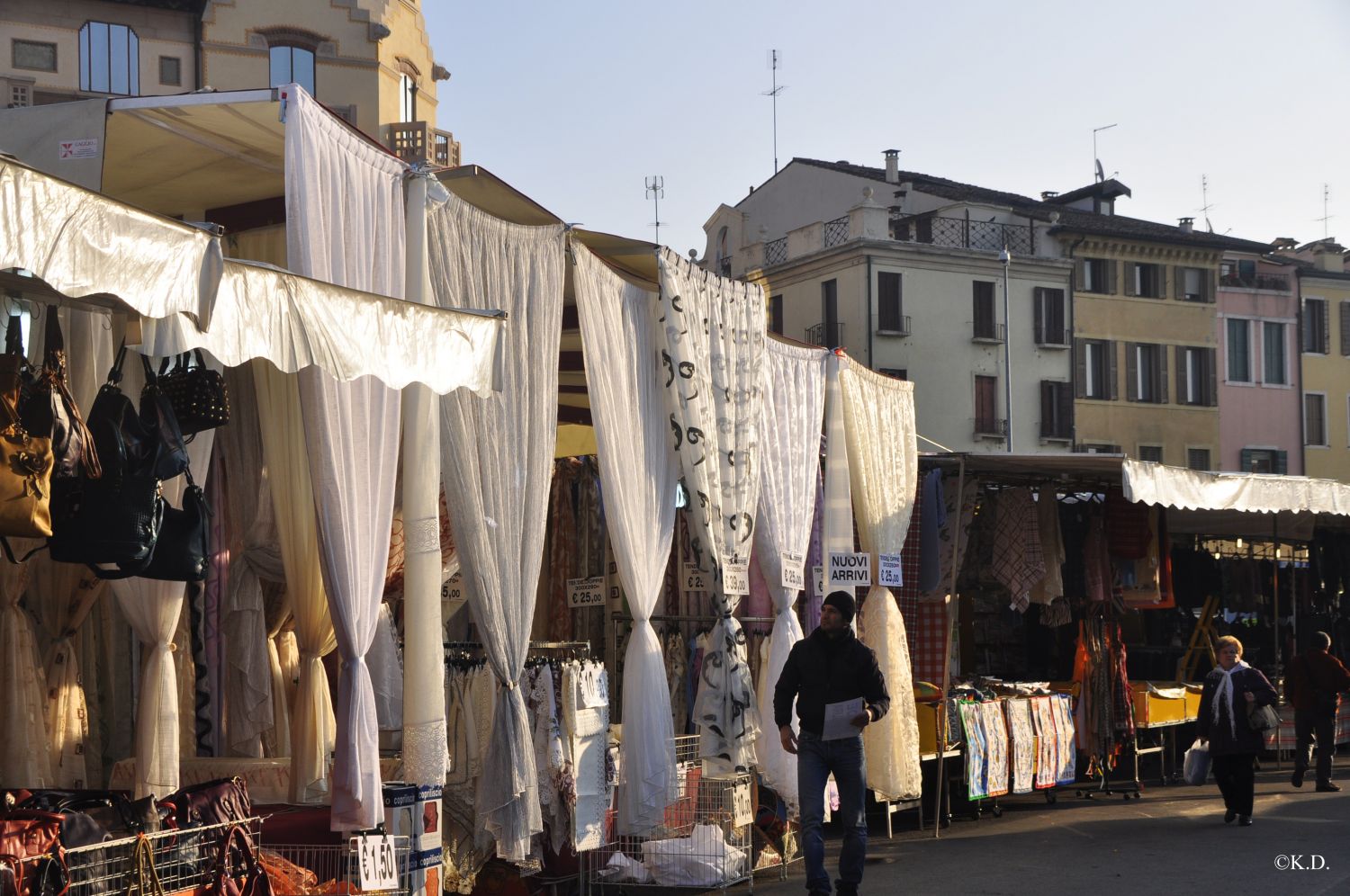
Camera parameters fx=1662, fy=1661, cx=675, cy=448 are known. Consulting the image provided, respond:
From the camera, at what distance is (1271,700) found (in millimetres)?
12188

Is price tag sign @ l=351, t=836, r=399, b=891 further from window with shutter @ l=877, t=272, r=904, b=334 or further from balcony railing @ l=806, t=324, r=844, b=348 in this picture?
window with shutter @ l=877, t=272, r=904, b=334

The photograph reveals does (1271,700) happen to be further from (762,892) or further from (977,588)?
(762,892)

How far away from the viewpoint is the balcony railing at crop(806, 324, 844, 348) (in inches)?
1784

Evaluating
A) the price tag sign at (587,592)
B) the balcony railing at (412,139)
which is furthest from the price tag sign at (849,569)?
the balcony railing at (412,139)

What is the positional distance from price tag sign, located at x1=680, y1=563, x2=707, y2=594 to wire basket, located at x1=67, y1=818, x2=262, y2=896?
5.35 metres

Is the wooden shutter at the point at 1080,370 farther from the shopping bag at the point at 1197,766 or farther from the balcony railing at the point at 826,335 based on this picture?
the shopping bag at the point at 1197,766

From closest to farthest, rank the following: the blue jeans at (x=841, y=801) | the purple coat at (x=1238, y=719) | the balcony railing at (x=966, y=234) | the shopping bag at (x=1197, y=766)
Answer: the blue jeans at (x=841, y=801) → the purple coat at (x=1238, y=719) → the shopping bag at (x=1197, y=766) → the balcony railing at (x=966, y=234)

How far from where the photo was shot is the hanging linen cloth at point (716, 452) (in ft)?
31.2

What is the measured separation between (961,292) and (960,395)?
294cm

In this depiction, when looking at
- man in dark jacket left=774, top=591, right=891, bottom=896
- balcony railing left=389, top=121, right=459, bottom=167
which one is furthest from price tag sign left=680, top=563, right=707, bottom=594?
balcony railing left=389, top=121, right=459, bottom=167

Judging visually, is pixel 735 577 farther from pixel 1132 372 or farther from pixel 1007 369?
pixel 1132 372

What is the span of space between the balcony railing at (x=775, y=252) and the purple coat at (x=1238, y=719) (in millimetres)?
36494

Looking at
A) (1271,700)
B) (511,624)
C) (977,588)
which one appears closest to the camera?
(511,624)

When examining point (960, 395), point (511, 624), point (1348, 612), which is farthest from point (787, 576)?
point (960, 395)
